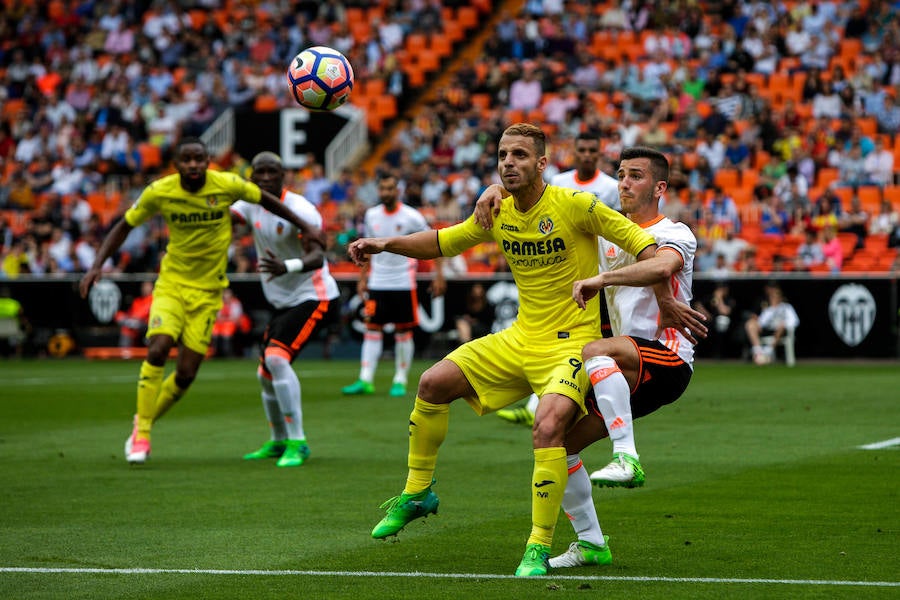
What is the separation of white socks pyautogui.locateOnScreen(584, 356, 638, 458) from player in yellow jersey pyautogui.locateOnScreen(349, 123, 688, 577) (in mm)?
97

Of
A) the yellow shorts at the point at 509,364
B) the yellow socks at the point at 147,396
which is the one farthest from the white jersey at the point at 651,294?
the yellow socks at the point at 147,396

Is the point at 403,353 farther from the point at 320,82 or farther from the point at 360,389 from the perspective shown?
the point at 320,82

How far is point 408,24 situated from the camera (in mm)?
33594

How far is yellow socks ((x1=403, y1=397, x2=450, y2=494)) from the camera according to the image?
23.4 feet

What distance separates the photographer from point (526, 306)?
23.9 feet

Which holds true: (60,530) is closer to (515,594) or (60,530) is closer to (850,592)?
(515,594)

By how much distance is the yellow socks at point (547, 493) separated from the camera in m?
6.53

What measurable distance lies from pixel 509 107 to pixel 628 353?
22810 millimetres

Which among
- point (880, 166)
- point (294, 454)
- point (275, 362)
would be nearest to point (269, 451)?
point (294, 454)

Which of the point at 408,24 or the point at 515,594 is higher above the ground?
the point at 408,24

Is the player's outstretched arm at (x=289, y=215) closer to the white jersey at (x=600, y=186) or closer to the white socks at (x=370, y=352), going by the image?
the white jersey at (x=600, y=186)

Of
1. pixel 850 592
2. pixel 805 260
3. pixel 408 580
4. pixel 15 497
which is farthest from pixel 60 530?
pixel 805 260

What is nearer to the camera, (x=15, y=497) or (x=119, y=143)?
(x=15, y=497)

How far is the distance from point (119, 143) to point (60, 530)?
83.4ft
